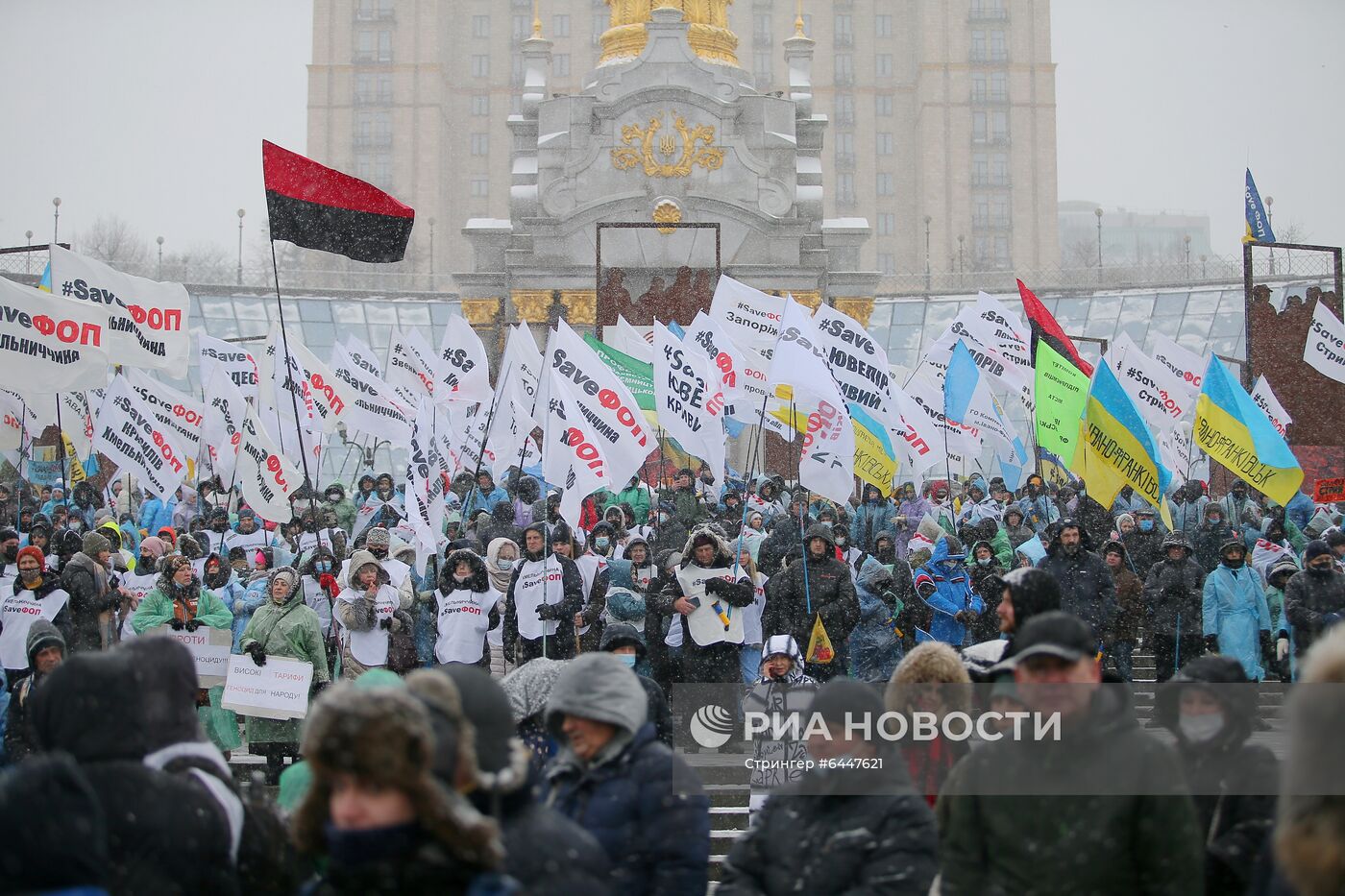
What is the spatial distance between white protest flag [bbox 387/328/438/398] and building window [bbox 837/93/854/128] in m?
71.0

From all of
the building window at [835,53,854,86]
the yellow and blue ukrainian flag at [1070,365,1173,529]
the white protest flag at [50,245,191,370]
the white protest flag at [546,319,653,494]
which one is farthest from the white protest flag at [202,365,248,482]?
the building window at [835,53,854,86]

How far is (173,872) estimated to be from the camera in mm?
4082

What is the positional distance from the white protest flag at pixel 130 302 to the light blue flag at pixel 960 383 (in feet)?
25.7

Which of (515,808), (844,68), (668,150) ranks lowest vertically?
(515,808)

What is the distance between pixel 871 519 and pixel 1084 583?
735 centimetres

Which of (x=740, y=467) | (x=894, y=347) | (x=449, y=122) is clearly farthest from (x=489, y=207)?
(x=740, y=467)

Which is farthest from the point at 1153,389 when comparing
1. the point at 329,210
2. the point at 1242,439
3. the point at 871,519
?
the point at 329,210

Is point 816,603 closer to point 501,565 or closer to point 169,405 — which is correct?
point 501,565

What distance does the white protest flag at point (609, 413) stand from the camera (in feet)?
43.4

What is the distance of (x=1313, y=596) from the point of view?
447 inches

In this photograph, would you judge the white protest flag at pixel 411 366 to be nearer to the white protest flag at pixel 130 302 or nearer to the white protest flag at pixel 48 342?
the white protest flag at pixel 130 302

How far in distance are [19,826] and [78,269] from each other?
12.1 m

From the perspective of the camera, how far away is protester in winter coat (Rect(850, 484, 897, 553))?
1842cm

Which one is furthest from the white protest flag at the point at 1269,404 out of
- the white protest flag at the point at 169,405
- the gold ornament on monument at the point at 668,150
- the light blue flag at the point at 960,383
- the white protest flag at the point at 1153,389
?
the gold ornament on monument at the point at 668,150
